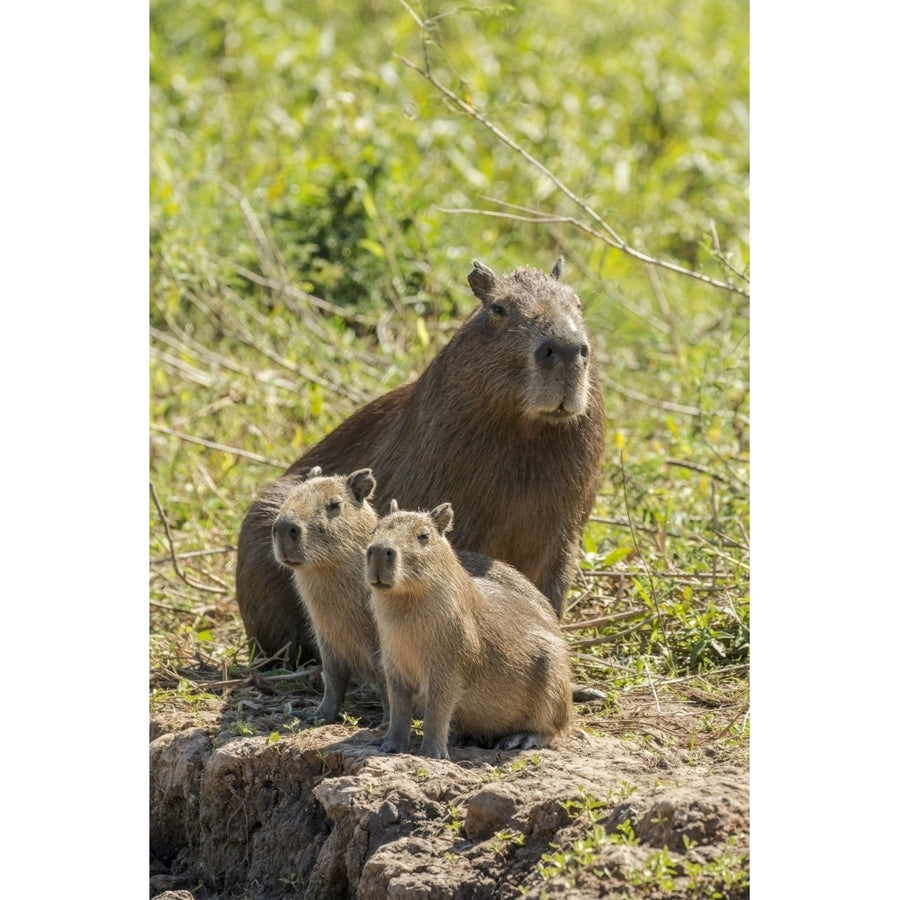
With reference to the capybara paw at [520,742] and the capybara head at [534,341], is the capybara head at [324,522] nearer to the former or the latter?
the capybara head at [534,341]

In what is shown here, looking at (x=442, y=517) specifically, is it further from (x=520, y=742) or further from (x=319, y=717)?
(x=319, y=717)

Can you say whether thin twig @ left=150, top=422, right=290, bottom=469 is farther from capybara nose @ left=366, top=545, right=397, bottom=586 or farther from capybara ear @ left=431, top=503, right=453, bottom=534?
capybara nose @ left=366, top=545, right=397, bottom=586

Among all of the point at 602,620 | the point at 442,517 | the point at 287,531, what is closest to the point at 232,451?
the point at 602,620

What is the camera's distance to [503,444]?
488 centimetres

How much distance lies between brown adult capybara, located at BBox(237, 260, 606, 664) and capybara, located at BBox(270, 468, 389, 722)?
529 mm

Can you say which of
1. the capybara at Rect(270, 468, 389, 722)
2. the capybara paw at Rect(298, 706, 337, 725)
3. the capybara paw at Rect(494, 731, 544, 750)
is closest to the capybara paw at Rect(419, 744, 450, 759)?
the capybara paw at Rect(494, 731, 544, 750)

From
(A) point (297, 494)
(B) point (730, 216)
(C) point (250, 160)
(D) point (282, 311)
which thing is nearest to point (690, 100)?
(B) point (730, 216)

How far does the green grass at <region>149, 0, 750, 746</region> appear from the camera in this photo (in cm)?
571

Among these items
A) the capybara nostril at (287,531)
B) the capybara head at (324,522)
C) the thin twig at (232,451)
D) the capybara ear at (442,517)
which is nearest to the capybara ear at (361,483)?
the capybara head at (324,522)

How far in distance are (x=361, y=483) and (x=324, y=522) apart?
0.59 ft

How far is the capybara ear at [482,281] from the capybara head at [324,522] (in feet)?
A: 2.53

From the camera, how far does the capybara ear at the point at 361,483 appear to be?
4.44 metres

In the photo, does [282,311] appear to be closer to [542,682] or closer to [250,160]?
[250,160]
